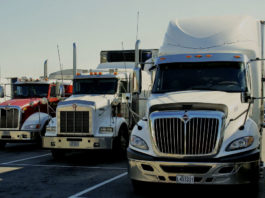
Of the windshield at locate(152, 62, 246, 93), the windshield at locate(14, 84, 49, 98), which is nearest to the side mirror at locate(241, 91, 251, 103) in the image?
the windshield at locate(152, 62, 246, 93)

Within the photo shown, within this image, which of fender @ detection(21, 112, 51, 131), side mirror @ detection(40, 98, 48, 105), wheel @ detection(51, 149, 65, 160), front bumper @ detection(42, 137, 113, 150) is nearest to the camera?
front bumper @ detection(42, 137, 113, 150)

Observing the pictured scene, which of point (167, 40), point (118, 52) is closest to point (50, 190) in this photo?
point (167, 40)

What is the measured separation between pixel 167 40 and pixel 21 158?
6.33m

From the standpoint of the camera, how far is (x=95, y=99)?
1266 cm

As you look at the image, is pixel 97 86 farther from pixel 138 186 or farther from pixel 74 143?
pixel 138 186

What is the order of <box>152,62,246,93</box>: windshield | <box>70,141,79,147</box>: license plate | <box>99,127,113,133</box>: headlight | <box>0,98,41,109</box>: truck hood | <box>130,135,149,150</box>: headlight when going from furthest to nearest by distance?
<box>0,98,41,109</box>: truck hood < <box>99,127,113,133</box>: headlight < <box>70,141,79,147</box>: license plate < <box>152,62,246,93</box>: windshield < <box>130,135,149,150</box>: headlight

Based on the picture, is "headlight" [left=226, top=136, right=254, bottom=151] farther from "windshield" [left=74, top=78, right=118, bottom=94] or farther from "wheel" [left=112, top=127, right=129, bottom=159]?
"windshield" [left=74, top=78, right=118, bottom=94]

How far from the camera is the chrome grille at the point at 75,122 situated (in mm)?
12281

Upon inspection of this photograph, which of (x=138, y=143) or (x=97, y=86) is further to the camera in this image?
(x=97, y=86)

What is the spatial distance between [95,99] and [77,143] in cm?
146

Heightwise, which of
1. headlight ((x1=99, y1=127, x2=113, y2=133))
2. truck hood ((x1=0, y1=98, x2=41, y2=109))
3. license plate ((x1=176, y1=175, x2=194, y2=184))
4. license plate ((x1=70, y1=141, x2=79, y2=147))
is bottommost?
license plate ((x1=70, y1=141, x2=79, y2=147))

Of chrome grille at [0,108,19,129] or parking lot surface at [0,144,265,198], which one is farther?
chrome grille at [0,108,19,129]

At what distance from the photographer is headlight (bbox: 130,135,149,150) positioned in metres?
7.31

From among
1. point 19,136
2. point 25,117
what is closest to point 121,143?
point 19,136
